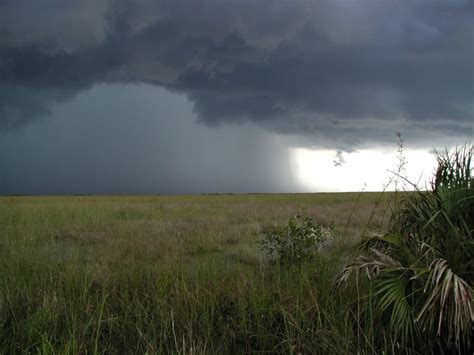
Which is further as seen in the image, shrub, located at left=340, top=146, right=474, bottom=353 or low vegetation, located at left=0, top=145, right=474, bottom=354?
low vegetation, located at left=0, top=145, right=474, bottom=354

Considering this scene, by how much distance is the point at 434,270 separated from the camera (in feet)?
13.4

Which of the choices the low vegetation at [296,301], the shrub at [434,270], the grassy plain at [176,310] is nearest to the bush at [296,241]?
the low vegetation at [296,301]

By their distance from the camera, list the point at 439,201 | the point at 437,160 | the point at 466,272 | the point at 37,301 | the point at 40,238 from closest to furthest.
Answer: the point at 466,272 < the point at 439,201 < the point at 437,160 < the point at 37,301 < the point at 40,238

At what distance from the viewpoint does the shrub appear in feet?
13.5

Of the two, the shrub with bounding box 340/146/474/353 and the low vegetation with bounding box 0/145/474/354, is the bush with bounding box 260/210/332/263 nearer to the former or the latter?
the low vegetation with bounding box 0/145/474/354

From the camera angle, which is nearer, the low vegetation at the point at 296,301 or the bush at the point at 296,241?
the low vegetation at the point at 296,301

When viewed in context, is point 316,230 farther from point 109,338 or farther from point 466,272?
point 109,338

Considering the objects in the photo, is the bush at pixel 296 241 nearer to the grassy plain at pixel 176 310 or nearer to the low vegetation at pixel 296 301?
the low vegetation at pixel 296 301

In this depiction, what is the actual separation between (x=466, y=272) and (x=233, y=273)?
12.8ft

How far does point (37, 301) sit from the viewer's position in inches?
242

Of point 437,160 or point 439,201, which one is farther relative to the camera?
point 437,160

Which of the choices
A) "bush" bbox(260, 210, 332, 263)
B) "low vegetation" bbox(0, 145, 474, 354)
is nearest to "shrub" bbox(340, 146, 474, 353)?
"low vegetation" bbox(0, 145, 474, 354)

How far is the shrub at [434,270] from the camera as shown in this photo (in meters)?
4.11

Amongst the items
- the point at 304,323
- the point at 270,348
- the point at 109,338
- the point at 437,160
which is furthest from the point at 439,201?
the point at 109,338
